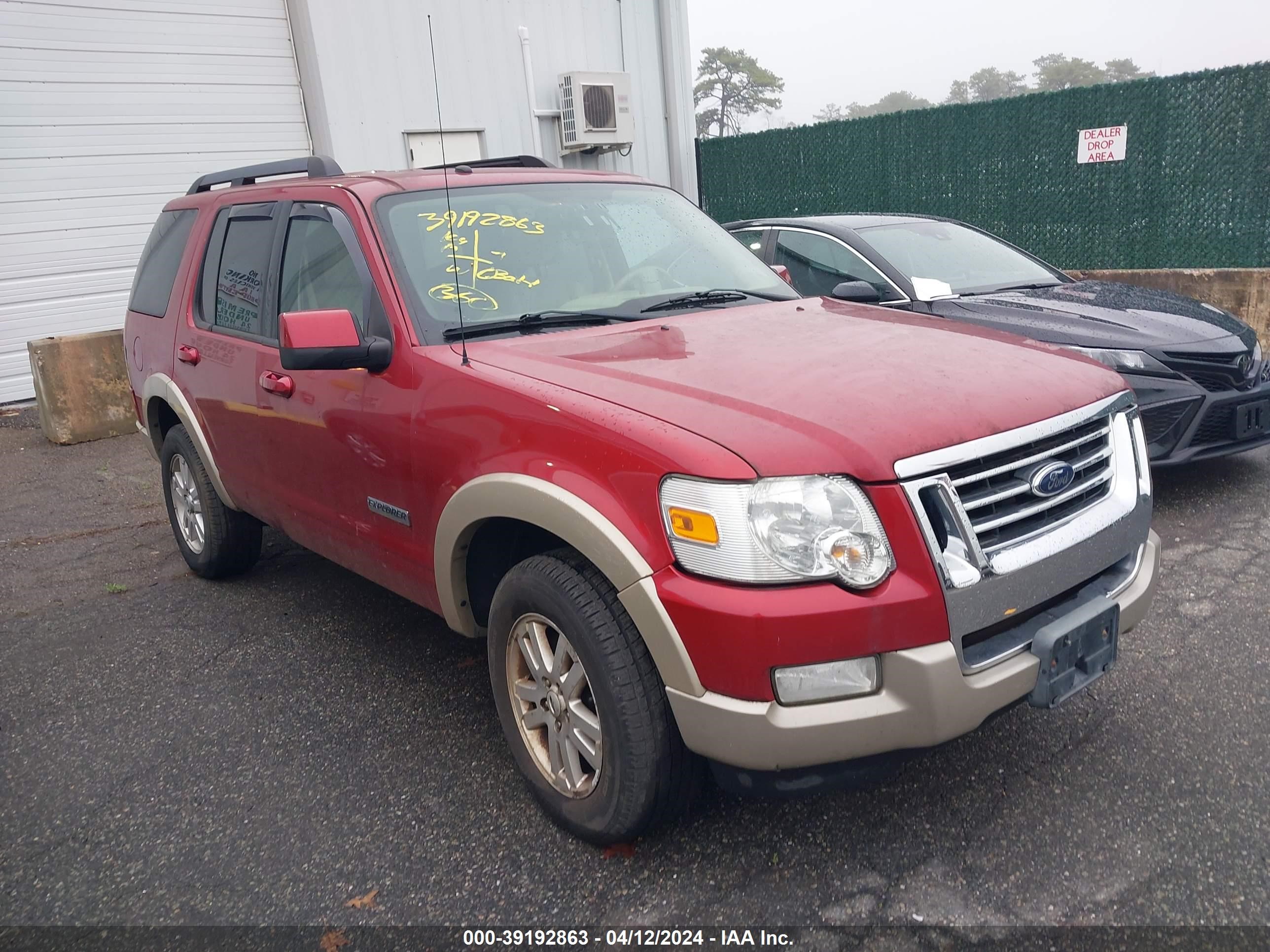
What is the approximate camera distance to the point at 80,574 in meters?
5.20

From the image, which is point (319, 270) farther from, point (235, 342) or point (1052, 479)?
point (1052, 479)

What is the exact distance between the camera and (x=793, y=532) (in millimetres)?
2193

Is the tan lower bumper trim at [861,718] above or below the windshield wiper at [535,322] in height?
below

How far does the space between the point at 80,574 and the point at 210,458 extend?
1396mm

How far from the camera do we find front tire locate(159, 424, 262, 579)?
466cm

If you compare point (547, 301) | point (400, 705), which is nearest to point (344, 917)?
point (400, 705)

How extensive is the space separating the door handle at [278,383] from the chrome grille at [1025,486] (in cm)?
236

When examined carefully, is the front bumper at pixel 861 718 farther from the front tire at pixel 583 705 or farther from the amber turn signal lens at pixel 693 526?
the amber turn signal lens at pixel 693 526

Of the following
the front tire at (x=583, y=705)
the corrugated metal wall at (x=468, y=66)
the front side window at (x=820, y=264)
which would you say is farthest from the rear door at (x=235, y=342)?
the corrugated metal wall at (x=468, y=66)

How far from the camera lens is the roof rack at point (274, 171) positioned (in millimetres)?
3959

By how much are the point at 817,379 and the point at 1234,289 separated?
705 centimetres

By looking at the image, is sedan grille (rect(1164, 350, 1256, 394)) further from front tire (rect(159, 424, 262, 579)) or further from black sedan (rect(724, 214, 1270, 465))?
front tire (rect(159, 424, 262, 579))

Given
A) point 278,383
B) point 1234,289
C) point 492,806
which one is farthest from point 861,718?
point 1234,289

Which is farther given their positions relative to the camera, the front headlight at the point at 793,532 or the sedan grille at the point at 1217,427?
the sedan grille at the point at 1217,427
